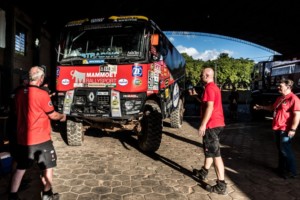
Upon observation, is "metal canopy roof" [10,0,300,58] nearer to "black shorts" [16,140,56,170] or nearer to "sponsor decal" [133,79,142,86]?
"sponsor decal" [133,79,142,86]

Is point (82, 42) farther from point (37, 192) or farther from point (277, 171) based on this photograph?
point (277, 171)

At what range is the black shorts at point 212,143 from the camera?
4.71 metres

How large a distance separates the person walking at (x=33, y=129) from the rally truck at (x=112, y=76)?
2505mm

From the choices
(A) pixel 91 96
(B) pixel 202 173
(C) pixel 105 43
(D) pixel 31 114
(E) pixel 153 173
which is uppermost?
(C) pixel 105 43

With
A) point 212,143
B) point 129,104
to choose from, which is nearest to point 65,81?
point 129,104

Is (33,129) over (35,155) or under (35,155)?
over

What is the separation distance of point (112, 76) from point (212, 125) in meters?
2.80

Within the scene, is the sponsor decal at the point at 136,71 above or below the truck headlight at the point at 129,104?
above

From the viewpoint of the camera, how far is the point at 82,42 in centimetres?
716

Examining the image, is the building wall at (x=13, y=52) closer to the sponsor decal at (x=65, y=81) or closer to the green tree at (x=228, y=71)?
the sponsor decal at (x=65, y=81)

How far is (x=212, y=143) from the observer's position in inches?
187

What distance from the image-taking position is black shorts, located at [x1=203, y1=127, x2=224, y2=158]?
4705mm

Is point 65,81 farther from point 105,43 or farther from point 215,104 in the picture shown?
point 215,104

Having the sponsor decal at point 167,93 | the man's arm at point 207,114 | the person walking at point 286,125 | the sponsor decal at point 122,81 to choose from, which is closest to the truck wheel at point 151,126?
the sponsor decal at point 122,81
